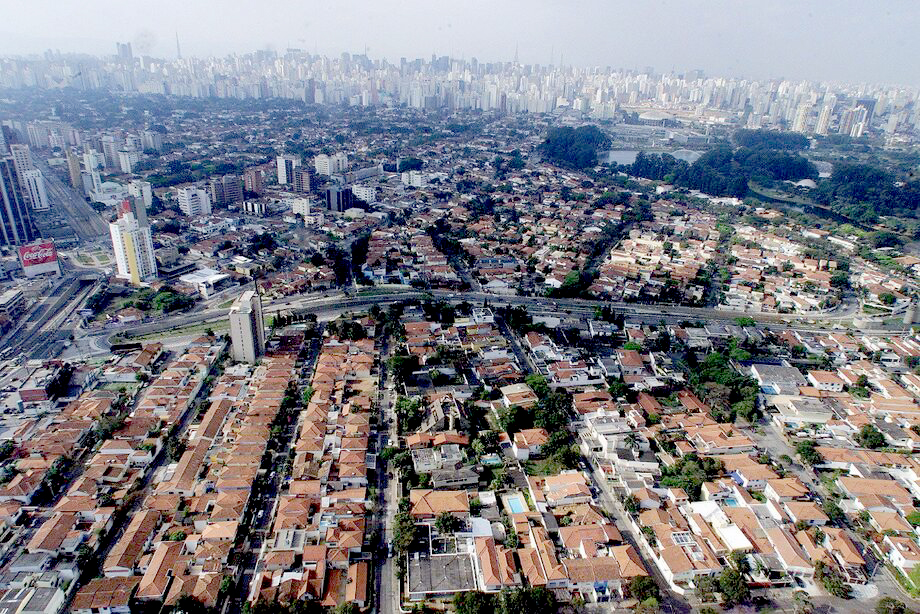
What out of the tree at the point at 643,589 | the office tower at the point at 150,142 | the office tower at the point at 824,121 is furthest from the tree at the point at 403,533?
the office tower at the point at 824,121

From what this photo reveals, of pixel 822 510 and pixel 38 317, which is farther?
pixel 38 317

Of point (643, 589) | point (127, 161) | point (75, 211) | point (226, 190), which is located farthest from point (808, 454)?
point (127, 161)

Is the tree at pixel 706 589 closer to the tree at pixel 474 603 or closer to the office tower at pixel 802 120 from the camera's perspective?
the tree at pixel 474 603

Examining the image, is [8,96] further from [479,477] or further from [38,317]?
[479,477]

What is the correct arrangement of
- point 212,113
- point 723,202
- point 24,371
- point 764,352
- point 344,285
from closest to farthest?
point 24,371, point 764,352, point 344,285, point 723,202, point 212,113

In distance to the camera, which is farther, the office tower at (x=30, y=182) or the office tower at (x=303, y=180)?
the office tower at (x=303, y=180)

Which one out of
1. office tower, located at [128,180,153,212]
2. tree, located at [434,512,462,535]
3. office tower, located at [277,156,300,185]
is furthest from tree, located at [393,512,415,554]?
office tower, located at [277,156,300,185]

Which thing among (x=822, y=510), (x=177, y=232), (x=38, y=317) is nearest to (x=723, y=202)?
(x=822, y=510)
